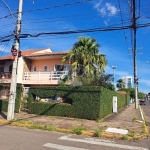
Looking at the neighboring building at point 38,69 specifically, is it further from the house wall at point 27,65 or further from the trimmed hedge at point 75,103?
the trimmed hedge at point 75,103

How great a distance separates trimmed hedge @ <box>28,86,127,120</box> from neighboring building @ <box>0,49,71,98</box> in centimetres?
548

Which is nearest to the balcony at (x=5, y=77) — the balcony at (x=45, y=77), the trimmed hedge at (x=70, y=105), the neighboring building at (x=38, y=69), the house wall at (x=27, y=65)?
the neighboring building at (x=38, y=69)

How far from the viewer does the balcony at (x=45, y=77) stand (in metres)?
20.0

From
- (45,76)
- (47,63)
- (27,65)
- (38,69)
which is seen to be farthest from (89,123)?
(27,65)

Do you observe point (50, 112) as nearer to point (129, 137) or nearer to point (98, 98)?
point (98, 98)

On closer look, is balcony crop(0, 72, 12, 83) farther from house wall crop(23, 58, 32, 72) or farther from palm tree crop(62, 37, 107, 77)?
palm tree crop(62, 37, 107, 77)

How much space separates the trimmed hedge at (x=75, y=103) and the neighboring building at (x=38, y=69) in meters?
5.48

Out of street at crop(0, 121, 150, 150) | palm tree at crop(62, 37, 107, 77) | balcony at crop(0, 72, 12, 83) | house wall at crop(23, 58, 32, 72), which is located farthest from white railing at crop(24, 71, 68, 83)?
street at crop(0, 121, 150, 150)

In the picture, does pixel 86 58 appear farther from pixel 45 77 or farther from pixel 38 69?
pixel 38 69

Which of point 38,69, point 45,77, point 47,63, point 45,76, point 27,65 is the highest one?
point 47,63

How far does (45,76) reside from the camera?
21453 millimetres

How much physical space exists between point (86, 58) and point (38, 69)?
8231 mm

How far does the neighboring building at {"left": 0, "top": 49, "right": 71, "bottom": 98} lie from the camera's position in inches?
818

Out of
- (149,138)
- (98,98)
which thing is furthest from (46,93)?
(149,138)
